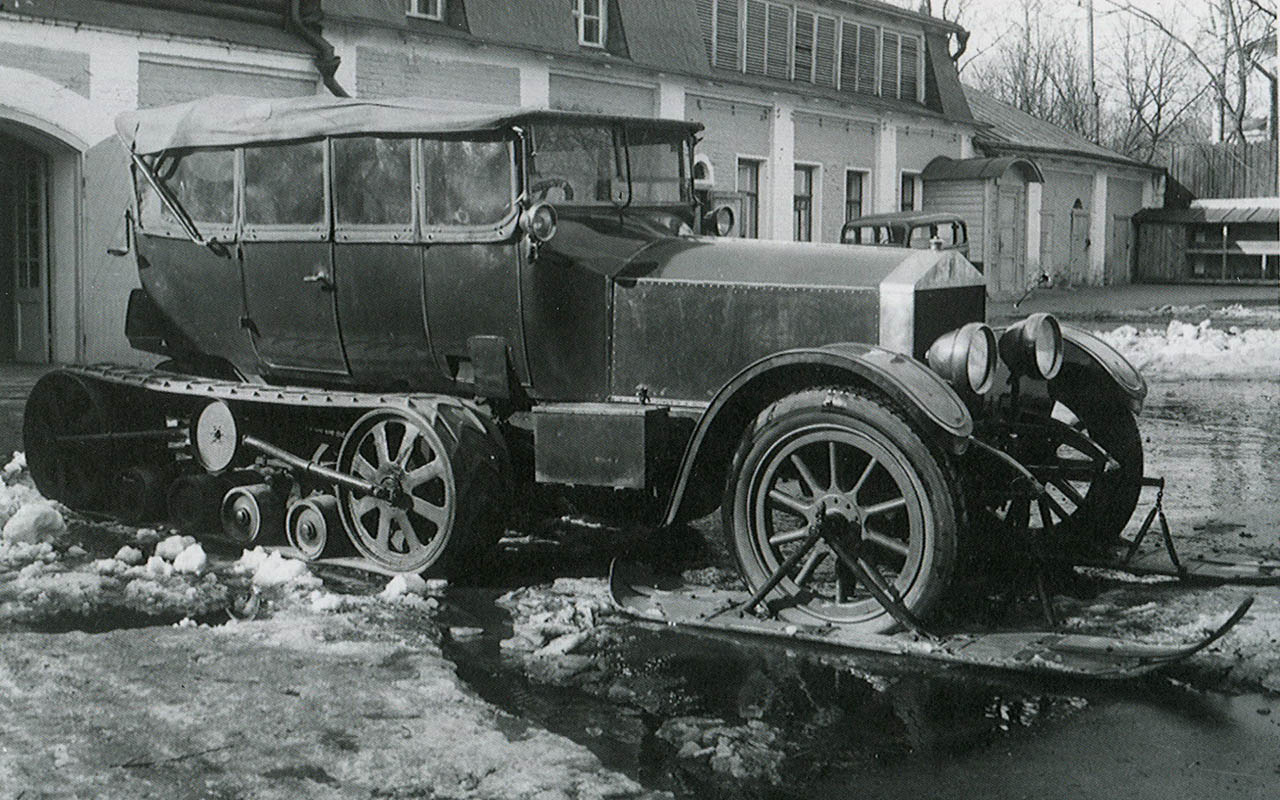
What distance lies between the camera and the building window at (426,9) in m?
17.2

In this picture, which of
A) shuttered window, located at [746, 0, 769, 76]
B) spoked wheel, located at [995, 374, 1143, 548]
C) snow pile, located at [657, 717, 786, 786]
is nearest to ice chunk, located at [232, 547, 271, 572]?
snow pile, located at [657, 717, 786, 786]

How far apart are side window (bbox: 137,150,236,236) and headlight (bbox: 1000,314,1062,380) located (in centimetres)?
385

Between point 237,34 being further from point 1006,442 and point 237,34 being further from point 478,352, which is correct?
point 1006,442

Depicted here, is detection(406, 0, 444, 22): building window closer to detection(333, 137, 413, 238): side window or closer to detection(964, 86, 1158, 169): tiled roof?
detection(333, 137, 413, 238): side window

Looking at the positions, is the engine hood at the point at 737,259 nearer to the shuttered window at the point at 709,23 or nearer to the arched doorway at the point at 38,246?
the arched doorway at the point at 38,246

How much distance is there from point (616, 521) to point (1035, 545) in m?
1.99

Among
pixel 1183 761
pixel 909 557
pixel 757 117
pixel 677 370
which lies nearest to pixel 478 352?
pixel 677 370

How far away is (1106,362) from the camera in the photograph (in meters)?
6.64

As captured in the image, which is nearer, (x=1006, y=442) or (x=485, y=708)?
(x=485, y=708)

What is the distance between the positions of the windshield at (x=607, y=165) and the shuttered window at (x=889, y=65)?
2018cm

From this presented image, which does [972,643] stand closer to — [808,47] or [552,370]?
[552,370]

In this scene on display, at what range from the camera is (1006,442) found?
19.8ft

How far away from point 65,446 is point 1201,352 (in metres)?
13.4

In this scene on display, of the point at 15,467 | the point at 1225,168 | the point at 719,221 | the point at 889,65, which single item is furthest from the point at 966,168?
the point at 15,467
